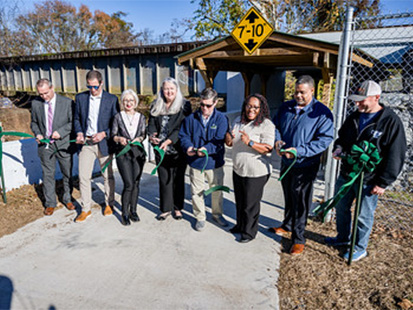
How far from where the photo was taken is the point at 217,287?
288cm

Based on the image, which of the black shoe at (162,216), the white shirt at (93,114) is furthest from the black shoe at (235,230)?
the white shirt at (93,114)

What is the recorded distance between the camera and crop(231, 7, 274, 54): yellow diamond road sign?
206 inches

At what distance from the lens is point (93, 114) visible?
13.2 ft

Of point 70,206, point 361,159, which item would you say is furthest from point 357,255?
point 70,206

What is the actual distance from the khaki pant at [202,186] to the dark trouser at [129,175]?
729 mm

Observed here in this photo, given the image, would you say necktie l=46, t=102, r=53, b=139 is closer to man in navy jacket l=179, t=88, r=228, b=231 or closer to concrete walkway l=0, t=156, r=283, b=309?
concrete walkway l=0, t=156, r=283, b=309

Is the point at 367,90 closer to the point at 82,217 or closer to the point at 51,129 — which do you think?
the point at 82,217

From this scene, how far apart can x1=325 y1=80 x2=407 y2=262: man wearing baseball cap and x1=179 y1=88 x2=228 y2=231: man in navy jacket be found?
4.19ft

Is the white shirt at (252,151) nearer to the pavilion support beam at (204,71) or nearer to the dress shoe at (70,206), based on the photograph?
the dress shoe at (70,206)

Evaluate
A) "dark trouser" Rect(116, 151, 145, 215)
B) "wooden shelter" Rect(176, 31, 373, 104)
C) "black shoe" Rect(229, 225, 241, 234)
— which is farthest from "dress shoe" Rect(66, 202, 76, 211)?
"wooden shelter" Rect(176, 31, 373, 104)

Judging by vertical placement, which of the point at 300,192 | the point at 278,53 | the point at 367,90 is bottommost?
the point at 300,192

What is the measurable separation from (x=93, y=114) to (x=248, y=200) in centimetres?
222

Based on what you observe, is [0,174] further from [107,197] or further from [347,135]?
[347,135]

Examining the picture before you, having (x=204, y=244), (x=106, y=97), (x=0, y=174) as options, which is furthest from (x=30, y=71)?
(x=204, y=244)
